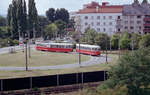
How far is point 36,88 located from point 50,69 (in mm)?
6970

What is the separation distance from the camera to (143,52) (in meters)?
18.6

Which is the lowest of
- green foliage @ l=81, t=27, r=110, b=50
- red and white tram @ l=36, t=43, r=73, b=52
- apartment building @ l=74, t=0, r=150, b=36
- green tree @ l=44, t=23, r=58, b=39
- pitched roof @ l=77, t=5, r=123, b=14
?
red and white tram @ l=36, t=43, r=73, b=52

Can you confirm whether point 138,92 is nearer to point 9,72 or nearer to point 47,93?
point 47,93

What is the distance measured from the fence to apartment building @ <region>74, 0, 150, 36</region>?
3793 cm

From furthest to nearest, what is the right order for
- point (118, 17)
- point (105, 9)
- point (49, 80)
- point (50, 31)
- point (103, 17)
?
point (50, 31) → point (103, 17) → point (105, 9) → point (118, 17) → point (49, 80)

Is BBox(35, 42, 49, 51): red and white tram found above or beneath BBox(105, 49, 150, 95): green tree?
above

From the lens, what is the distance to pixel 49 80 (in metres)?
20.7

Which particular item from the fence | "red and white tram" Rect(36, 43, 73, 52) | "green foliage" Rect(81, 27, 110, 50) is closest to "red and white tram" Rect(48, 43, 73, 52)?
"red and white tram" Rect(36, 43, 73, 52)

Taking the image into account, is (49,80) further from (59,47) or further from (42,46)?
(42,46)

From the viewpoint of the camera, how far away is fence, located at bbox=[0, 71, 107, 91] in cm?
1958

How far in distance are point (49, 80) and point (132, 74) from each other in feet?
23.9

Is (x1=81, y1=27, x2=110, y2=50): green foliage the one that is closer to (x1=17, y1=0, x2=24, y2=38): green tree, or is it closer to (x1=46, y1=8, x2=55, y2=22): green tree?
(x1=17, y1=0, x2=24, y2=38): green tree

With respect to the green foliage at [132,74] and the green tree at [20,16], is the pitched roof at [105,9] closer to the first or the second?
the green tree at [20,16]

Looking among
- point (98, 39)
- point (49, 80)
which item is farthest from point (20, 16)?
point (49, 80)
